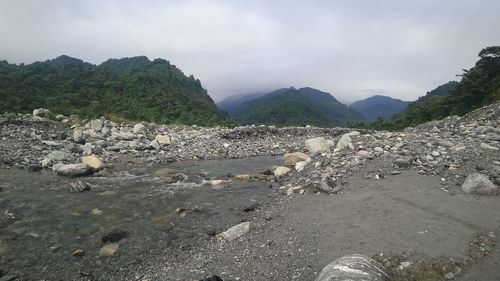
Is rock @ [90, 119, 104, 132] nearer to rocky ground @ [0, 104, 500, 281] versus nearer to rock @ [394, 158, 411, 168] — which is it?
rocky ground @ [0, 104, 500, 281]

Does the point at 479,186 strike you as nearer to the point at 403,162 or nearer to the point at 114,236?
the point at 403,162

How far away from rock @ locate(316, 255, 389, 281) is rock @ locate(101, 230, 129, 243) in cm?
502

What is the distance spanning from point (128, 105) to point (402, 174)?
4227cm

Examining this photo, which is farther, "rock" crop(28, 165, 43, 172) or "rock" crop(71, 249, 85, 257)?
"rock" crop(28, 165, 43, 172)

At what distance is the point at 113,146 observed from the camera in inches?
737

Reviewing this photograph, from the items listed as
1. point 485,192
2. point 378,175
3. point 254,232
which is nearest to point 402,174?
point 378,175

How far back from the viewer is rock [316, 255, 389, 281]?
393 cm

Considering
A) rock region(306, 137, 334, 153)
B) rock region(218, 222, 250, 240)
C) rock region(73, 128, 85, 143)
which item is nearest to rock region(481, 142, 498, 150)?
rock region(306, 137, 334, 153)

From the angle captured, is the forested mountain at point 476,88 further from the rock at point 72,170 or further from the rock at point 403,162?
the rock at point 72,170

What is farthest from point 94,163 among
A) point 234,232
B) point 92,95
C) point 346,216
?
point 92,95

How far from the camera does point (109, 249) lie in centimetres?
650

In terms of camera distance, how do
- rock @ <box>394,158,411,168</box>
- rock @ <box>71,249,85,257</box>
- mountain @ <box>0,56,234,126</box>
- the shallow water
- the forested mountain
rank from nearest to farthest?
the shallow water, rock @ <box>71,249,85,257</box>, rock @ <box>394,158,411,168</box>, mountain @ <box>0,56,234,126</box>, the forested mountain

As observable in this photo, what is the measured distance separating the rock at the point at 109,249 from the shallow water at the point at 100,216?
4.8 inches

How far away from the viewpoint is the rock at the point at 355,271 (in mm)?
3926
